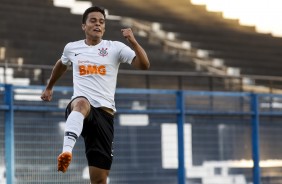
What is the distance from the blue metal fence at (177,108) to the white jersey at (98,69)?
2191mm

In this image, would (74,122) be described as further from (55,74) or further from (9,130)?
(9,130)

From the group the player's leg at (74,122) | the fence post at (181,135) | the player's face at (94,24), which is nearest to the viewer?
the player's leg at (74,122)

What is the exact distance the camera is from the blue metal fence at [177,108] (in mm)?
6770

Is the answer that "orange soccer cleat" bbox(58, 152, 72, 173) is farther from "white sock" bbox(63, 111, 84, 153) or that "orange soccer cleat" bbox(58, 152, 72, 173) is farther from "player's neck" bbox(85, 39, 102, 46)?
"player's neck" bbox(85, 39, 102, 46)

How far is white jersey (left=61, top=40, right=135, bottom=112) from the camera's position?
15.2 feet

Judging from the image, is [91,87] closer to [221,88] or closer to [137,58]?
[137,58]

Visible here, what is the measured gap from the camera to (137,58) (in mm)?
4473

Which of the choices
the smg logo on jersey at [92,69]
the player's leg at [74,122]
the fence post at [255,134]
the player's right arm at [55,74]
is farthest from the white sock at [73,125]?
the fence post at [255,134]

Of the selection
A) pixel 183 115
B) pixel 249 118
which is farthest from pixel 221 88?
pixel 183 115

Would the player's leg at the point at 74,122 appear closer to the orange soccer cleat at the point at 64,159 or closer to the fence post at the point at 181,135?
the orange soccer cleat at the point at 64,159

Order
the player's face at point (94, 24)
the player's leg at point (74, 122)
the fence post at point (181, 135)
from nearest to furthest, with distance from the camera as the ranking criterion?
the player's leg at point (74, 122) → the player's face at point (94, 24) → the fence post at point (181, 135)

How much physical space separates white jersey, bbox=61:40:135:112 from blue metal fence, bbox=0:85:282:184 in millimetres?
2191

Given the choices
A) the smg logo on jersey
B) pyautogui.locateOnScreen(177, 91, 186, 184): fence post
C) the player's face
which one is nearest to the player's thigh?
the smg logo on jersey

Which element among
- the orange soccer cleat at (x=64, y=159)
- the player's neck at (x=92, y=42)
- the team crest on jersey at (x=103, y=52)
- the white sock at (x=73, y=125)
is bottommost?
the orange soccer cleat at (x=64, y=159)
